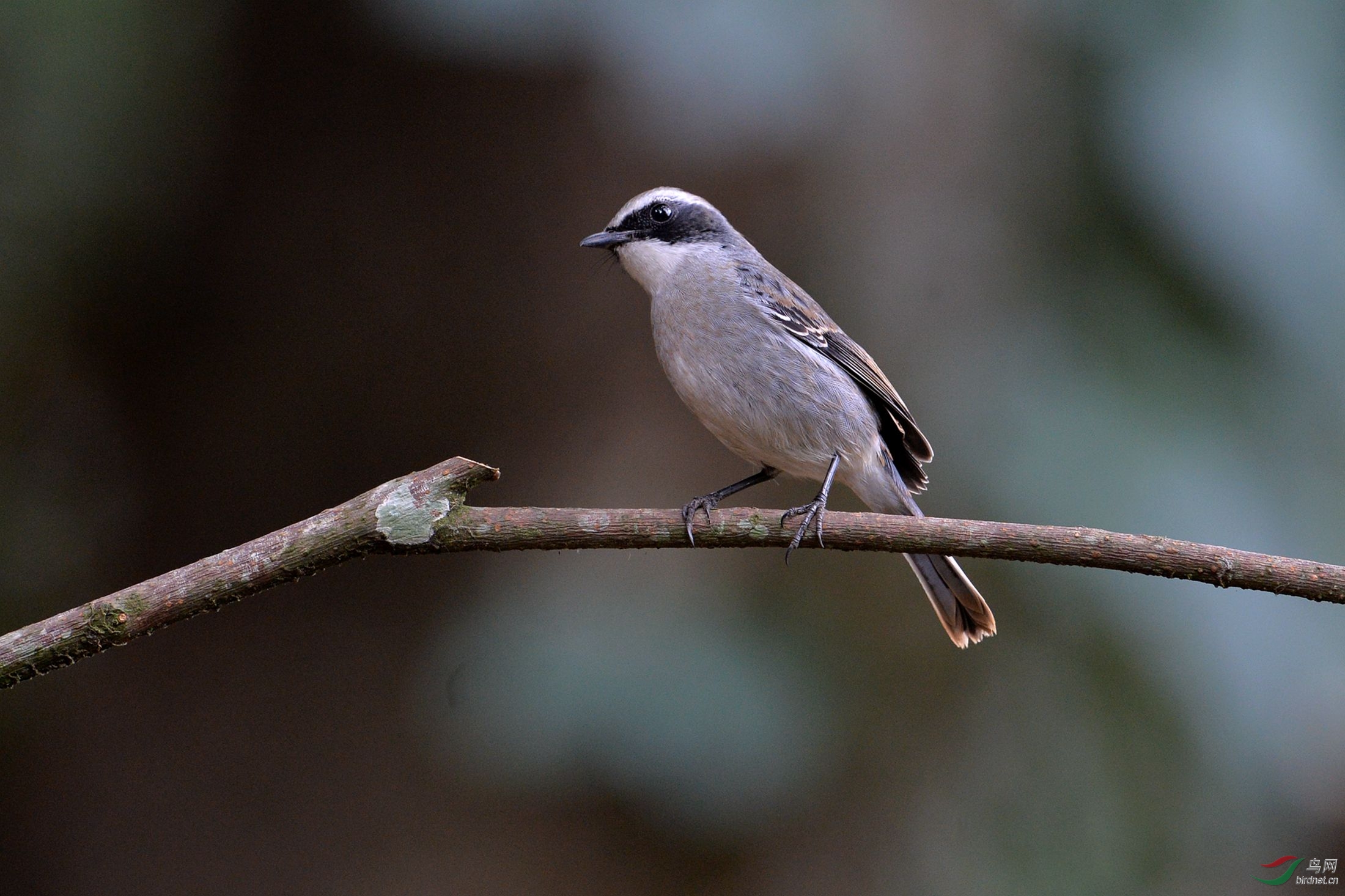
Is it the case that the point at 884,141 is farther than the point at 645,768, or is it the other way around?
the point at 884,141

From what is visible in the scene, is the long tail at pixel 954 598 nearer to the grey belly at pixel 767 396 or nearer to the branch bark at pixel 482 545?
the grey belly at pixel 767 396

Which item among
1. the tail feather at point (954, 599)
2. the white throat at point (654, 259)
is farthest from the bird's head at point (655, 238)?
the tail feather at point (954, 599)

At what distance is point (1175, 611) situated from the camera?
3906 millimetres

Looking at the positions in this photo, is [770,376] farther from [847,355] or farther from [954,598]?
[954,598]

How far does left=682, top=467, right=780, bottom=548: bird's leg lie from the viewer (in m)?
2.46

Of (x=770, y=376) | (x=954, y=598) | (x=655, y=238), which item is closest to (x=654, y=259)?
(x=655, y=238)

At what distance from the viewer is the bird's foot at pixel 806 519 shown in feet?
8.21

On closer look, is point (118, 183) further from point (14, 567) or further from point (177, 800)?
point (177, 800)

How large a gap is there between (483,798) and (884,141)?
12.9 feet

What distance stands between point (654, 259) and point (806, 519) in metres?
1.57

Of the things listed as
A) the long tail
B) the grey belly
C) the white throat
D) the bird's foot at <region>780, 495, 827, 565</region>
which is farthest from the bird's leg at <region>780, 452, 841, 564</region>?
the white throat

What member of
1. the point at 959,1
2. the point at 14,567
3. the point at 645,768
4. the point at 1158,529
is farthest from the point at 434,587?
the point at 959,1

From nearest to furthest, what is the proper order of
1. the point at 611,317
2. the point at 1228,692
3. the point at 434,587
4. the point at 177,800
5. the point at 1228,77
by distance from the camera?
the point at 1228,692 → the point at 1228,77 → the point at 177,800 → the point at 434,587 → the point at 611,317

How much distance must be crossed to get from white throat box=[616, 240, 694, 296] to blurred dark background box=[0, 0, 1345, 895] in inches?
32.3
